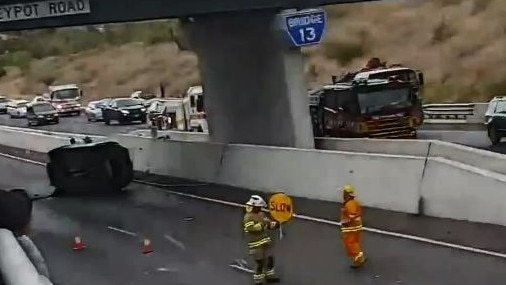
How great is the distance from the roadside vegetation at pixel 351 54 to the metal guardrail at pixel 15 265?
48.4 meters

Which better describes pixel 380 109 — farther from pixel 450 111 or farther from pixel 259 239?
pixel 259 239

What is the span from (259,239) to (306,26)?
11668 mm

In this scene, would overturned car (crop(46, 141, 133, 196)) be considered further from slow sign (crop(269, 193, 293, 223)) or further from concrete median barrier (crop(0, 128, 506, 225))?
slow sign (crop(269, 193, 293, 223))

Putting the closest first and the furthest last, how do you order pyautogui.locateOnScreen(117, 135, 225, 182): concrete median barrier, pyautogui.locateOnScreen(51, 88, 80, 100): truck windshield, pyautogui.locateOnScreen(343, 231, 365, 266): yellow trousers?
pyautogui.locateOnScreen(343, 231, 365, 266): yellow trousers < pyautogui.locateOnScreen(117, 135, 225, 182): concrete median barrier < pyautogui.locateOnScreen(51, 88, 80, 100): truck windshield

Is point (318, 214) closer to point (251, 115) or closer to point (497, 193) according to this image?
point (497, 193)

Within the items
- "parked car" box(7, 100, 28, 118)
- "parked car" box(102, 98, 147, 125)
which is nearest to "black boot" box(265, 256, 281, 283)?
"parked car" box(102, 98, 147, 125)

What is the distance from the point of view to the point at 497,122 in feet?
110

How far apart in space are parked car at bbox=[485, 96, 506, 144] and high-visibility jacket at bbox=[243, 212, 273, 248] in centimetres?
2100

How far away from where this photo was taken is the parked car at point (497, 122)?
33.5m

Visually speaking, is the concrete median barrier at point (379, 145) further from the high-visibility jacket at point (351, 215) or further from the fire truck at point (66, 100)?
the fire truck at point (66, 100)

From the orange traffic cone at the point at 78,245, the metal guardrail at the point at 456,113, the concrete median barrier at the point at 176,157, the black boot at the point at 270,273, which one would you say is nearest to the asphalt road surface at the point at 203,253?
the orange traffic cone at the point at 78,245

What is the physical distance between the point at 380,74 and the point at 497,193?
18.3 meters

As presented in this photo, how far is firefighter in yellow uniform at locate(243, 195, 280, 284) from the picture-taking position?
13797 mm

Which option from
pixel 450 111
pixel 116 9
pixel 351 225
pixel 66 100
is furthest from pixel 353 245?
pixel 66 100
